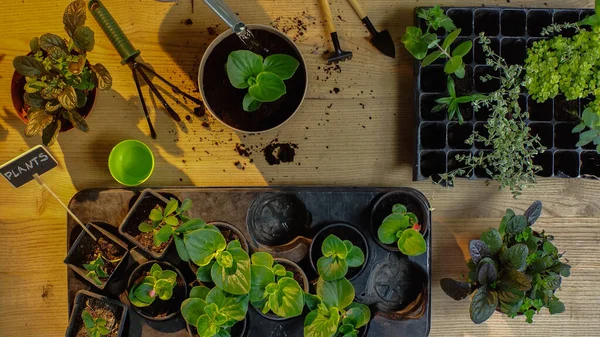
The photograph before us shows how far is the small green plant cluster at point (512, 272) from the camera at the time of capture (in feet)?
3.82

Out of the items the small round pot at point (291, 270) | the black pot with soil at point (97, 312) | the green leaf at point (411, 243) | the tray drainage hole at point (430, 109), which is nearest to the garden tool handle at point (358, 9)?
the tray drainage hole at point (430, 109)

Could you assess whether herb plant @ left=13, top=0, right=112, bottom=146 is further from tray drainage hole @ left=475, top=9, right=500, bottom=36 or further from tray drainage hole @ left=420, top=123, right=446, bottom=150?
tray drainage hole @ left=475, top=9, right=500, bottom=36

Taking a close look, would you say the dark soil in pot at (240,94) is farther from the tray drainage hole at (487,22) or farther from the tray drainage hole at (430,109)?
the tray drainage hole at (487,22)

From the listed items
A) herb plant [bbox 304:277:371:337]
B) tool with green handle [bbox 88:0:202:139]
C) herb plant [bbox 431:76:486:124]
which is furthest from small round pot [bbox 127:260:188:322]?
herb plant [bbox 431:76:486:124]

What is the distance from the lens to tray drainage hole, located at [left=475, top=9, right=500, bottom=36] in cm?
129

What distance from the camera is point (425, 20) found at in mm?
1271

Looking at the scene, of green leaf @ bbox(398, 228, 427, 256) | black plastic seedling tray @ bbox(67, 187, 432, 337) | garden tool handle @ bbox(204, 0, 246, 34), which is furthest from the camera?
black plastic seedling tray @ bbox(67, 187, 432, 337)

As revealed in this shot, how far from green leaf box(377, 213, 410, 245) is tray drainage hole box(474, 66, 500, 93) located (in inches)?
17.0

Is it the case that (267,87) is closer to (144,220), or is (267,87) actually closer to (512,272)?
(144,220)

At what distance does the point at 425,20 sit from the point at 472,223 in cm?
59

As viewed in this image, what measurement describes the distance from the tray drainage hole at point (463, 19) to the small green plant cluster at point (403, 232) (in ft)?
1.70

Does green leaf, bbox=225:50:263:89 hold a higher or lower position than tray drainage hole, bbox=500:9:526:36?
higher

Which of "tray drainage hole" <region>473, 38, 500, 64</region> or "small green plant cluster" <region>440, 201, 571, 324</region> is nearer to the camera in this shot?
"small green plant cluster" <region>440, 201, 571, 324</region>

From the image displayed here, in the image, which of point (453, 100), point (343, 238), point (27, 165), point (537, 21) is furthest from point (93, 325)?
point (537, 21)
